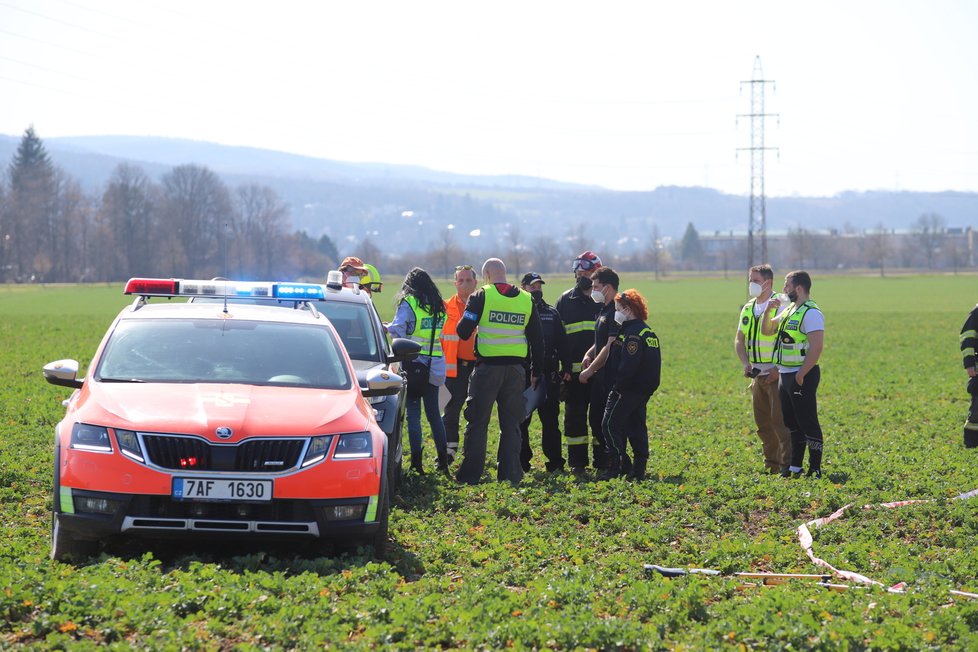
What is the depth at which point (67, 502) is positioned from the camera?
7266 millimetres

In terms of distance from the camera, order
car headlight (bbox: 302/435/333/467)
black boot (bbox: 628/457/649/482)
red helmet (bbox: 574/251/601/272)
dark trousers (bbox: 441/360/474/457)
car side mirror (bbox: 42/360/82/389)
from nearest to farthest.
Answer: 1. car headlight (bbox: 302/435/333/467)
2. car side mirror (bbox: 42/360/82/389)
3. black boot (bbox: 628/457/649/482)
4. red helmet (bbox: 574/251/601/272)
5. dark trousers (bbox: 441/360/474/457)

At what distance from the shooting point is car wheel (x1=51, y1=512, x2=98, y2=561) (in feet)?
24.1

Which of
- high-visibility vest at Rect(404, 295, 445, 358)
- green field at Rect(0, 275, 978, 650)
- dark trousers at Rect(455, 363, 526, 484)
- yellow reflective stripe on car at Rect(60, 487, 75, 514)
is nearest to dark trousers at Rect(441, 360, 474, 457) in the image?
high-visibility vest at Rect(404, 295, 445, 358)

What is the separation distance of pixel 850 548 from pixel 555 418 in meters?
4.80

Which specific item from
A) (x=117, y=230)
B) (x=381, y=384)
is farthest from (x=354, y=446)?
(x=117, y=230)

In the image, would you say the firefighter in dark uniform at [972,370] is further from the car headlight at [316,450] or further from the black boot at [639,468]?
the car headlight at [316,450]

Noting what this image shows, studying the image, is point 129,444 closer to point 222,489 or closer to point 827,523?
point 222,489

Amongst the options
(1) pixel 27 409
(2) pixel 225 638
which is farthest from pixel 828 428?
(2) pixel 225 638

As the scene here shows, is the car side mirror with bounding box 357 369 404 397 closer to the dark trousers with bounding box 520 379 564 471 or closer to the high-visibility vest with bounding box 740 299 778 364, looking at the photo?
the dark trousers with bounding box 520 379 564 471

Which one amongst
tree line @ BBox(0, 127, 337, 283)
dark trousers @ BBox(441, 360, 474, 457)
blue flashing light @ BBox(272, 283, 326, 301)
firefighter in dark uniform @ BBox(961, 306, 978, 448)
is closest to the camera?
blue flashing light @ BBox(272, 283, 326, 301)

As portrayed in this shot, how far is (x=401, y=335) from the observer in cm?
1216

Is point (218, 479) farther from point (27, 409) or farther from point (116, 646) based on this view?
point (27, 409)

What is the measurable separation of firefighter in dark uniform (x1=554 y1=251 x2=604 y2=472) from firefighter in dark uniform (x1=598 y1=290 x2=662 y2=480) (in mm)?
704

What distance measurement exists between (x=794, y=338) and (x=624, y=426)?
1930 mm
